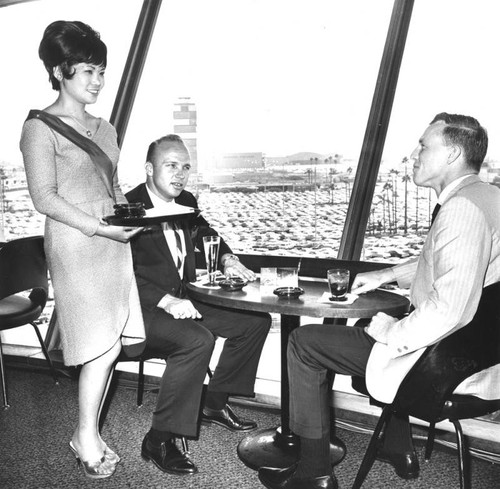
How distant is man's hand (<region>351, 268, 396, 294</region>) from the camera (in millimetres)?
2537

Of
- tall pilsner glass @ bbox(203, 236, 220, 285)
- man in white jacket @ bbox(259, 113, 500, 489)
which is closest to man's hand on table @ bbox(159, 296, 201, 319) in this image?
tall pilsner glass @ bbox(203, 236, 220, 285)

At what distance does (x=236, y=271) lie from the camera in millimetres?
2926

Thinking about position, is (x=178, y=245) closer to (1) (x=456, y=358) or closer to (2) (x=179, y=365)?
(2) (x=179, y=365)

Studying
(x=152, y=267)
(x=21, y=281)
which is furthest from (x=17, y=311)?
(x=152, y=267)

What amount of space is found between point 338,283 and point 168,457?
1.03 metres

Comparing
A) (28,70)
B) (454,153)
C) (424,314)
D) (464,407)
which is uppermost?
(28,70)

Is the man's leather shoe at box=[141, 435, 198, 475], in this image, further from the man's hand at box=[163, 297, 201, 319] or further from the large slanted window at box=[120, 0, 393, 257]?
the large slanted window at box=[120, 0, 393, 257]

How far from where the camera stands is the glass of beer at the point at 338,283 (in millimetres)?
2363

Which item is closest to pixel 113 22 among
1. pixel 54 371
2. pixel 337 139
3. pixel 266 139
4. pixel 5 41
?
pixel 5 41

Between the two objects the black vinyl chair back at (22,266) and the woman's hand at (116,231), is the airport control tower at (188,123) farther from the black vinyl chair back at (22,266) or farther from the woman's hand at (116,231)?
the woman's hand at (116,231)

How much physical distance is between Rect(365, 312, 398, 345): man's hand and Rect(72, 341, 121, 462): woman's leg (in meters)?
1.06

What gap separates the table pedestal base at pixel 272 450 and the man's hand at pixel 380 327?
0.78 metres

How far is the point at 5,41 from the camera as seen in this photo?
4480 mm

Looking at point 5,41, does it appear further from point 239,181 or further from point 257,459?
point 257,459
